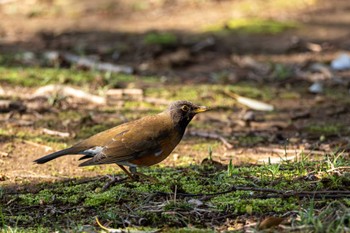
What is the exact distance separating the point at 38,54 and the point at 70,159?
5929mm

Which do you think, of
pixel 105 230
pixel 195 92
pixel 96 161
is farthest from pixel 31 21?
pixel 105 230

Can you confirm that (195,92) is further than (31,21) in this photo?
No

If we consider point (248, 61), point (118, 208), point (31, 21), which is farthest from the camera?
point (31, 21)

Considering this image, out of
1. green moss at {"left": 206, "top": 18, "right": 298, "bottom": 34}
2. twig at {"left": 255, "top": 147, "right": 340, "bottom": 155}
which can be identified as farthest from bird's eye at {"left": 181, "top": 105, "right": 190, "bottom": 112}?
green moss at {"left": 206, "top": 18, "right": 298, "bottom": 34}

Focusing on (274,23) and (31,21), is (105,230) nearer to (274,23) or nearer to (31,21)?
(274,23)

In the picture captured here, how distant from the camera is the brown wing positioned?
6491mm

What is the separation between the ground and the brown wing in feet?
1.00

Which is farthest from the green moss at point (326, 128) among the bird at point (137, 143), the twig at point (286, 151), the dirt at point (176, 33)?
the bird at point (137, 143)

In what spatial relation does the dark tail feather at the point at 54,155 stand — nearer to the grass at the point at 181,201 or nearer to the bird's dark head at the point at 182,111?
the grass at the point at 181,201

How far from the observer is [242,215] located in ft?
18.2

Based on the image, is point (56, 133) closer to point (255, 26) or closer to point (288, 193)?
point (288, 193)

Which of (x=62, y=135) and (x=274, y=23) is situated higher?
(x=274, y=23)

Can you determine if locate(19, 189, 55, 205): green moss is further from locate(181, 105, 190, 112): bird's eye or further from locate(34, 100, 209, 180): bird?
locate(181, 105, 190, 112): bird's eye

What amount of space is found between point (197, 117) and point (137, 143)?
3.45m
